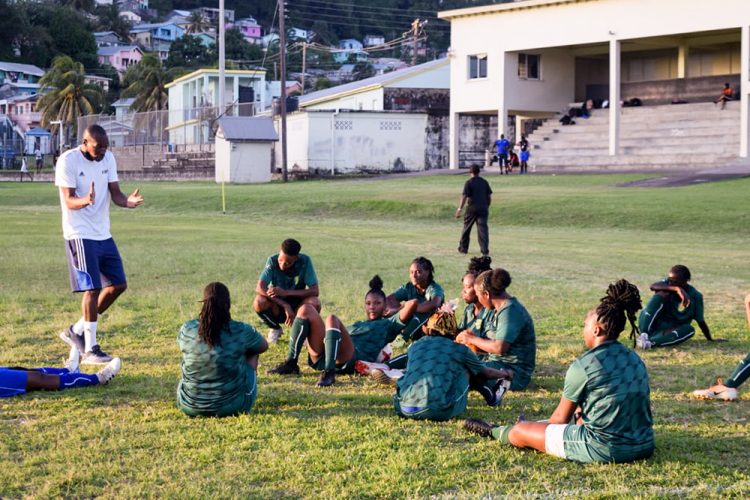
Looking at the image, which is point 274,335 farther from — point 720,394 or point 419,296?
point 720,394

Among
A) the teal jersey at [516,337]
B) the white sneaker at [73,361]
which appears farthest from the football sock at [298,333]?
the white sneaker at [73,361]

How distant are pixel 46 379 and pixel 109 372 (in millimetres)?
524

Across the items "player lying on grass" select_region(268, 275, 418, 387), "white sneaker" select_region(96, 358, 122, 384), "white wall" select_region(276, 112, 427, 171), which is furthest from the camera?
"white wall" select_region(276, 112, 427, 171)

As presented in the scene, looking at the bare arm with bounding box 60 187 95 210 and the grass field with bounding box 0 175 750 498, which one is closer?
the grass field with bounding box 0 175 750 498

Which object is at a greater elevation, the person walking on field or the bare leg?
the person walking on field

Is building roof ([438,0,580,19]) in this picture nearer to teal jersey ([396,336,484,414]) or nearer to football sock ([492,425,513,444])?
teal jersey ([396,336,484,414])

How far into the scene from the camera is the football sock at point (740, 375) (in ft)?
25.7

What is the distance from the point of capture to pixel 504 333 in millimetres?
8172

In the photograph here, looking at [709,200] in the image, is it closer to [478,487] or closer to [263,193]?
[263,193]

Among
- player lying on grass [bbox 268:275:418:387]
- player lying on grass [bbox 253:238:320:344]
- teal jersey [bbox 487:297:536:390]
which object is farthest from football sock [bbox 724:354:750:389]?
player lying on grass [bbox 253:238:320:344]

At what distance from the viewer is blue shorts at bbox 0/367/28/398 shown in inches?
312

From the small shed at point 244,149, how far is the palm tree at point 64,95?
37.6 m

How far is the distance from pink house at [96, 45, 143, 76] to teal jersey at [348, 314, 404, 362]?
116158mm

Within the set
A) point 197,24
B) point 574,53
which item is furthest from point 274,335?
point 197,24
